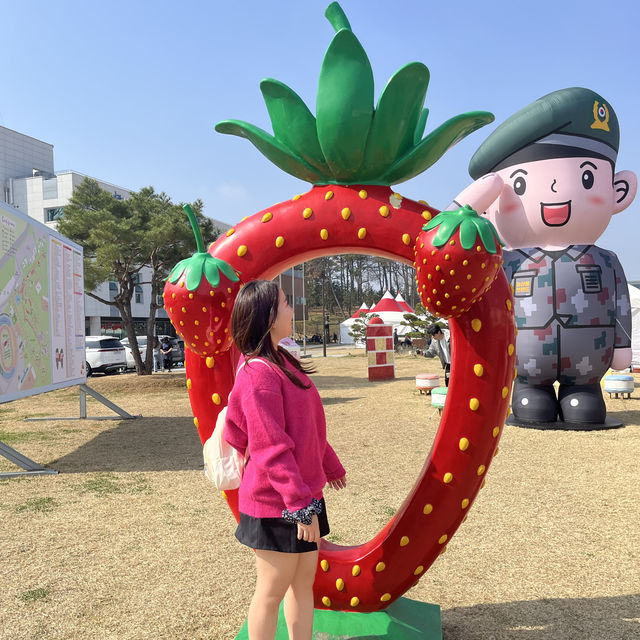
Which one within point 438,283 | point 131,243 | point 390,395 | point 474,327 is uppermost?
point 131,243

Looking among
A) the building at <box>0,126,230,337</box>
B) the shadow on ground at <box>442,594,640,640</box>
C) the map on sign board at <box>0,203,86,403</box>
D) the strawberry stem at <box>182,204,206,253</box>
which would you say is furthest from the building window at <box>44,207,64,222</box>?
the shadow on ground at <box>442,594,640,640</box>

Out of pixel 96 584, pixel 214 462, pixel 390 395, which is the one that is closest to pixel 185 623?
pixel 96 584

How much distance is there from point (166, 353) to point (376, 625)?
59.1 feet

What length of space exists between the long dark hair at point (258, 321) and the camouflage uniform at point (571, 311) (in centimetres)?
589

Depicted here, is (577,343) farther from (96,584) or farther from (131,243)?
(131,243)

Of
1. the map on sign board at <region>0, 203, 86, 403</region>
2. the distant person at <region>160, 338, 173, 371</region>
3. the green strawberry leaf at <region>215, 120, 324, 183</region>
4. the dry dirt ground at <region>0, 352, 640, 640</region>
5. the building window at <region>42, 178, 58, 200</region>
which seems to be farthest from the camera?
the building window at <region>42, 178, 58, 200</region>

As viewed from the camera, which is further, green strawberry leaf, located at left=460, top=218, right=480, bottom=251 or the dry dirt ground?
the dry dirt ground

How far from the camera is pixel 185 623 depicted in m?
2.62

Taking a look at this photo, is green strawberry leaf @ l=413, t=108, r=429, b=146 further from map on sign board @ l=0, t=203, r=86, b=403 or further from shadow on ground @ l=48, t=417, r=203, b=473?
map on sign board @ l=0, t=203, r=86, b=403

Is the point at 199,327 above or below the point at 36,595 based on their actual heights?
above

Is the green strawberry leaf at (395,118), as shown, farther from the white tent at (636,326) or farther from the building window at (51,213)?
→ the building window at (51,213)

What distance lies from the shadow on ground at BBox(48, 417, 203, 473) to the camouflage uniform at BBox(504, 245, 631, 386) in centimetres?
440

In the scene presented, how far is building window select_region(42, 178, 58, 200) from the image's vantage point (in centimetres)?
3764

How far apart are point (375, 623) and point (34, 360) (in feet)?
17.9
